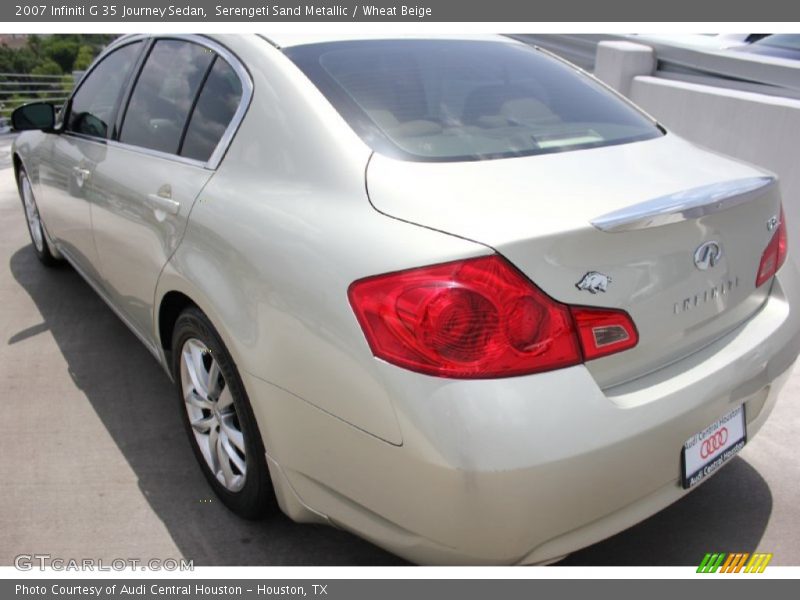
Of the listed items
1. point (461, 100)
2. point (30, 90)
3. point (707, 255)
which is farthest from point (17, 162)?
point (30, 90)

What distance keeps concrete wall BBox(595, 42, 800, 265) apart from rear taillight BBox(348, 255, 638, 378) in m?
3.56

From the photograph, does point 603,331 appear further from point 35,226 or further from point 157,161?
point 35,226

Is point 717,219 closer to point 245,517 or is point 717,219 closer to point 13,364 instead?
point 245,517

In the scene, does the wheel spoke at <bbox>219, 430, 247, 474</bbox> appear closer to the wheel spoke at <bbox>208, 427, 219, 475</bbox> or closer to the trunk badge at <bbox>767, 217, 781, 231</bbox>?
the wheel spoke at <bbox>208, 427, 219, 475</bbox>

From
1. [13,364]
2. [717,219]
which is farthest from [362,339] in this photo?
[13,364]

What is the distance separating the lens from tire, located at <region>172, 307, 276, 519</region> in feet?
7.36

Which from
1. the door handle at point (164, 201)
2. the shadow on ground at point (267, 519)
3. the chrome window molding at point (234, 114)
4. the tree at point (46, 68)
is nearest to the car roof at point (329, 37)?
the chrome window molding at point (234, 114)

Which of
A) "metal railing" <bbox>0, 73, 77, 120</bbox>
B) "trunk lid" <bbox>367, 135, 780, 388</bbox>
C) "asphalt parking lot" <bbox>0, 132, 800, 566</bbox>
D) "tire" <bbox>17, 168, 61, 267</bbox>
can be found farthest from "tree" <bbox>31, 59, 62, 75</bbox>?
"trunk lid" <bbox>367, 135, 780, 388</bbox>

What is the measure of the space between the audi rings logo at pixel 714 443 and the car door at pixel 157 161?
68.8 inches

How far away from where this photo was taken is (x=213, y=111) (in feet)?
8.34

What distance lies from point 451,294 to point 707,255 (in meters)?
0.77

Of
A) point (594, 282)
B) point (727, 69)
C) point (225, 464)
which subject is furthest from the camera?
point (727, 69)

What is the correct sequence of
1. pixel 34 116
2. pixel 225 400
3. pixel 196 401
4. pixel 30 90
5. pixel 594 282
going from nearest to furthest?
pixel 594 282
pixel 225 400
pixel 196 401
pixel 34 116
pixel 30 90

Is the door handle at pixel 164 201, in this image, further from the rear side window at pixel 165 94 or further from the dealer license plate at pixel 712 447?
the dealer license plate at pixel 712 447
